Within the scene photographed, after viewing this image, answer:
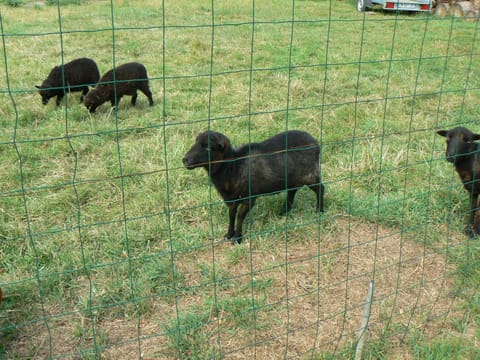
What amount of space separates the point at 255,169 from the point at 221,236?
0.68 meters

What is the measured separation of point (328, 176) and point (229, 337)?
2533 mm

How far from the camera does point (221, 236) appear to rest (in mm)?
4324

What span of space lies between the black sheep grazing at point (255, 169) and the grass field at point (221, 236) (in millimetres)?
298

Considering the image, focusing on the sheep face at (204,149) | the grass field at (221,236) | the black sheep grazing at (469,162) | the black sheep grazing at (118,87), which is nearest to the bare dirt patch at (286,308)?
the grass field at (221,236)

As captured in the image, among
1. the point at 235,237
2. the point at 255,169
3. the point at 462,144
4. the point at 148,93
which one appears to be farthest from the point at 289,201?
the point at 148,93

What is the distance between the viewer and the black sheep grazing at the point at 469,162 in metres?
4.27

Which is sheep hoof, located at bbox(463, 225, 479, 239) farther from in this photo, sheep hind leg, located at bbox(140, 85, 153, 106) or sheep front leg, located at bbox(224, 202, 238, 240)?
sheep hind leg, located at bbox(140, 85, 153, 106)

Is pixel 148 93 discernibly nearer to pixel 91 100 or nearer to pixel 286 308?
pixel 91 100

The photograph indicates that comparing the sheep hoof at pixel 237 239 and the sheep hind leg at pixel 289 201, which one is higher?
the sheep hind leg at pixel 289 201

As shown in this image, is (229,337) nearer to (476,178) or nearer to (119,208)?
(119,208)

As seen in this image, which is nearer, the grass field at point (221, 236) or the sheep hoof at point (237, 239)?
the grass field at point (221, 236)

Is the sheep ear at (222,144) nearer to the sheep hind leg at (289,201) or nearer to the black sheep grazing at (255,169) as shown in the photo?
the black sheep grazing at (255,169)

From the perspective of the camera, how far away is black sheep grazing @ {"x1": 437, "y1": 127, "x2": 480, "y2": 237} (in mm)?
4270

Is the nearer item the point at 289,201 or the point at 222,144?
the point at 222,144
